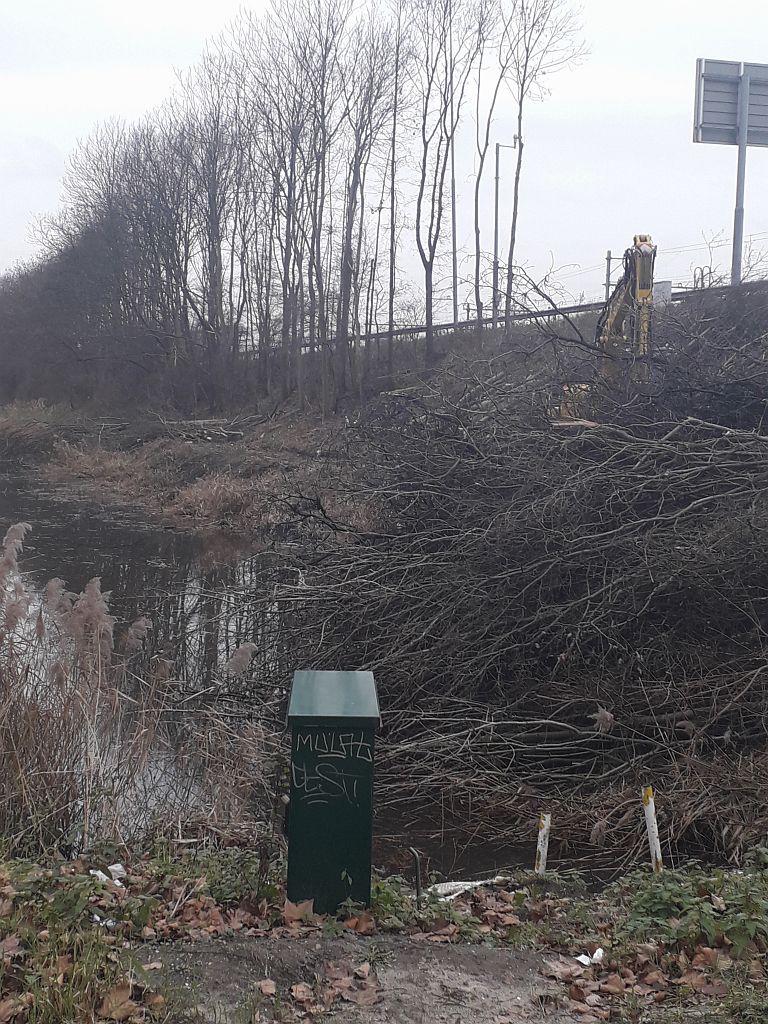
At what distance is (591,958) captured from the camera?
12.9 ft

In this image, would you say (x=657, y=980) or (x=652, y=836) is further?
(x=652, y=836)

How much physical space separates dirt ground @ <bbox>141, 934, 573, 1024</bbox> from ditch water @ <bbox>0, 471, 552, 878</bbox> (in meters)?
2.29

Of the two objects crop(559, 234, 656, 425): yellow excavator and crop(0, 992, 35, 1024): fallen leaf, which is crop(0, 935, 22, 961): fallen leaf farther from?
crop(559, 234, 656, 425): yellow excavator

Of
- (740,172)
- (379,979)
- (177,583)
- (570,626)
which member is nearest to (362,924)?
(379,979)

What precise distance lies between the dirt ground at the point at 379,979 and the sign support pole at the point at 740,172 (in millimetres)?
13446

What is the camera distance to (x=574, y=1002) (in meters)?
3.56

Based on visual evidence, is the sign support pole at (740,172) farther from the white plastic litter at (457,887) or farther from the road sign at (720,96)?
the white plastic litter at (457,887)

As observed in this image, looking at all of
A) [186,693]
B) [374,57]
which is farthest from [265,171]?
[186,693]

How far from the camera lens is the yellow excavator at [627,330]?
9.63 metres

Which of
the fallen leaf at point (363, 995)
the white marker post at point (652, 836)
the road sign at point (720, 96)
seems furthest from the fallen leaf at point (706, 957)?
the road sign at point (720, 96)

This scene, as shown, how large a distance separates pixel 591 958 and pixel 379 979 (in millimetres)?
926

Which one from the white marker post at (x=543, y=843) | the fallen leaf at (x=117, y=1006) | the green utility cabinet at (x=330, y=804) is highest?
Answer: the green utility cabinet at (x=330, y=804)

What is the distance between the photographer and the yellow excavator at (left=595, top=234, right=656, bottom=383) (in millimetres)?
9891

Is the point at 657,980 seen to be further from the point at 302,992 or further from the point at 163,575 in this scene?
the point at 163,575
